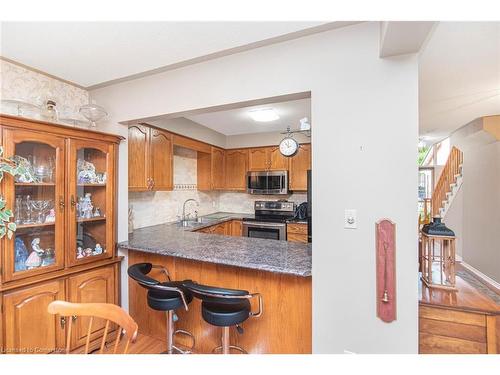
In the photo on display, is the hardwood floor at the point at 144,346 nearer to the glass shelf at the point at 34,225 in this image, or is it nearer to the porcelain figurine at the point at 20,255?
the porcelain figurine at the point at 20,255

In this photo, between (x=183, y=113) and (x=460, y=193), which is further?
(x=460, y=193)

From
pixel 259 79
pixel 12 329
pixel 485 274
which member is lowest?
pixel 485 274

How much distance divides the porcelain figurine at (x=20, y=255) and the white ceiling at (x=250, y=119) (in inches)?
87.5

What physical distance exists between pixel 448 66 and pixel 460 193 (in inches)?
152

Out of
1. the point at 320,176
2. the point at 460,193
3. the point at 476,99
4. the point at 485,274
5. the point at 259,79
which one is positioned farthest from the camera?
the point at 460,193

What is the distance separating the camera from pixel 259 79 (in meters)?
1.64

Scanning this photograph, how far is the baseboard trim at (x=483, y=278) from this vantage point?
341cm

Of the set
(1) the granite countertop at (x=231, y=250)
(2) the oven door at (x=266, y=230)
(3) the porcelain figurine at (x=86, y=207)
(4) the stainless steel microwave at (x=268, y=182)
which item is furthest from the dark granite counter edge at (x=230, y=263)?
(4) the stainless steel microwave at (x=268, y=182)

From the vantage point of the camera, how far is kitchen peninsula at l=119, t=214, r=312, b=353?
1.62 m

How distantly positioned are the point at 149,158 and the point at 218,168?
170cm

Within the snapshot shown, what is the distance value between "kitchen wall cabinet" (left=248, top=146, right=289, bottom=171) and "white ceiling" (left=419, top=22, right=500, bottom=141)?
210 cm

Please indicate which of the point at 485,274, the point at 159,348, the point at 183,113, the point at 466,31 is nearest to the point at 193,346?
the point at 159,348

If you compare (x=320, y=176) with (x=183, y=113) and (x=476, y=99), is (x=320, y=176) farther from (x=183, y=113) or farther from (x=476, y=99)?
(x=476, y=99)

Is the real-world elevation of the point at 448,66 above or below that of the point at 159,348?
above
